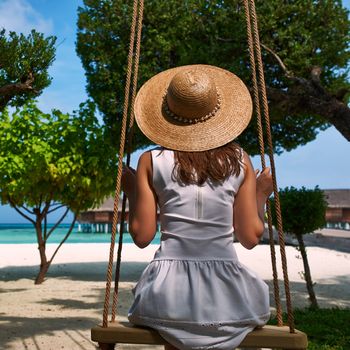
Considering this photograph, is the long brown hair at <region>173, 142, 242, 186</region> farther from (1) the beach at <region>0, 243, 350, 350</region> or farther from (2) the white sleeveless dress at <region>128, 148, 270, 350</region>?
(1) the beach at <region>0, 243, 350, 350</region>

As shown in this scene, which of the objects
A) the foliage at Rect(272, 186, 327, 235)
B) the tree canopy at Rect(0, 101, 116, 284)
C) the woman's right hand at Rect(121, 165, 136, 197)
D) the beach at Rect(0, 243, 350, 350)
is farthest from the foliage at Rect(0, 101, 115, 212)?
the woman's right hand at Rect(121, 165, 136, 197)

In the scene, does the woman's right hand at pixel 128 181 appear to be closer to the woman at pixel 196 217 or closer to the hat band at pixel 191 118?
the woman at pixel 196 217

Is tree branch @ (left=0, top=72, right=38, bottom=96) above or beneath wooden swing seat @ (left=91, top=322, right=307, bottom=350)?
above

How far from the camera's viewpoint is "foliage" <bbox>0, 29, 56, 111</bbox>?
946 cm

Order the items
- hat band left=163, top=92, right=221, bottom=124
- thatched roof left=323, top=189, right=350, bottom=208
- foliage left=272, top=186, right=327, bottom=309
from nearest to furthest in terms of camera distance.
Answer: hat band left=163, top=92, right=221, bottom=124
foliage left=272, top=186, right=327, bottom=309
thatched roof left=323, top=189, right=350, bottom=208

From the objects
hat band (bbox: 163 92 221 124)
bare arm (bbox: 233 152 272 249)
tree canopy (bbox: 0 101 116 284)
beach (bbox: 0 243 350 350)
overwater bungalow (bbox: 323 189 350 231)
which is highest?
overwater bungalow (bbox: 323 189 350 231)

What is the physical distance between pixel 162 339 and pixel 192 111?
3.77 ft

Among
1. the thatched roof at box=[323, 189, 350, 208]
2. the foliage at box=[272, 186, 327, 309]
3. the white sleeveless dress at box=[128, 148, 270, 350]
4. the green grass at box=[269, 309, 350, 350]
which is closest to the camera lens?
the white sleeveless dress at box=[128, 148, 270, 350]

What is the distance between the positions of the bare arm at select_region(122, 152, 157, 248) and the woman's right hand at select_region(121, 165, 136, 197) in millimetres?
166

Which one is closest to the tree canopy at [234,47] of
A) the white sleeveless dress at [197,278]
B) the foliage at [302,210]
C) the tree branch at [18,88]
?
the foliage at [302,210]

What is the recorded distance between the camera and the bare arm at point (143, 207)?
2613mm

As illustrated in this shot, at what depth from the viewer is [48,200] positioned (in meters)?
14.2

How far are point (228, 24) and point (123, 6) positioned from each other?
3.96m

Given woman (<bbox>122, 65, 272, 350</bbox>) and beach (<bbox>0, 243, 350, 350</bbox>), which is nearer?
woman (<bbox>122, 65, 272, 350</bbox>)
